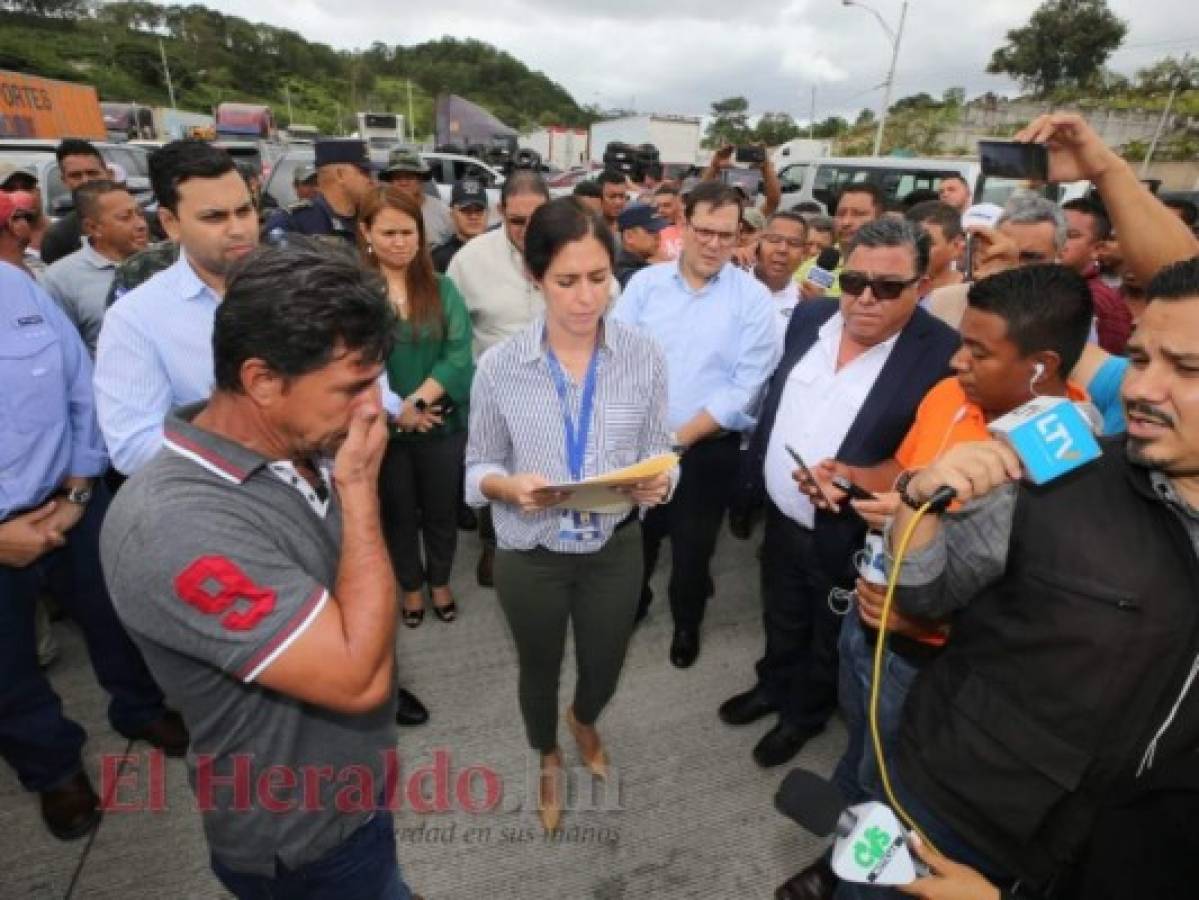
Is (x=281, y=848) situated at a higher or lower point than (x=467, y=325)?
lower

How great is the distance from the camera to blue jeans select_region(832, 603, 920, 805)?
5.90 ft

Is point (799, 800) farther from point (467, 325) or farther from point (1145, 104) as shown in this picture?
point (1145, 104)

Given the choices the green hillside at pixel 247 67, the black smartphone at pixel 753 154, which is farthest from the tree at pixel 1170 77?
the green hillside at pixel 247 67

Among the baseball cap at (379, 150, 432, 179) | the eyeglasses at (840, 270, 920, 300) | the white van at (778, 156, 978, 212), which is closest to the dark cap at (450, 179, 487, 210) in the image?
the baseball cap at (379, 150, 432, 179)

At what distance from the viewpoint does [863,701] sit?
2000 mm

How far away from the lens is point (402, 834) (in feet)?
7.67

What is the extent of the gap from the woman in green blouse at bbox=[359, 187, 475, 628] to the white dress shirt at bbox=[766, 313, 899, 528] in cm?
149

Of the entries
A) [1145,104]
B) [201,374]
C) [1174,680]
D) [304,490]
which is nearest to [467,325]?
[201,374]

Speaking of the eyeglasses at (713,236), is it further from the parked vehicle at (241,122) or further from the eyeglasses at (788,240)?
the parked vehicle at (241,122)

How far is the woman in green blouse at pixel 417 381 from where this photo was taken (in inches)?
115

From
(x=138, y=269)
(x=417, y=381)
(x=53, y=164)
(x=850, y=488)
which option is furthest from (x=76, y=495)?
(x=53, y=164)

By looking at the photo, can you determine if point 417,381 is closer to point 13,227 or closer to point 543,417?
point 543,417

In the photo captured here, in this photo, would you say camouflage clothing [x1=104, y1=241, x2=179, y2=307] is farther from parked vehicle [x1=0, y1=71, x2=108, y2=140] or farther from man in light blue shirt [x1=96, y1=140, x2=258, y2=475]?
parked vehicle [x1=0, y1=71, x2=108, y2=140]

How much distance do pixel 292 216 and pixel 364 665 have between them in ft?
16.5
